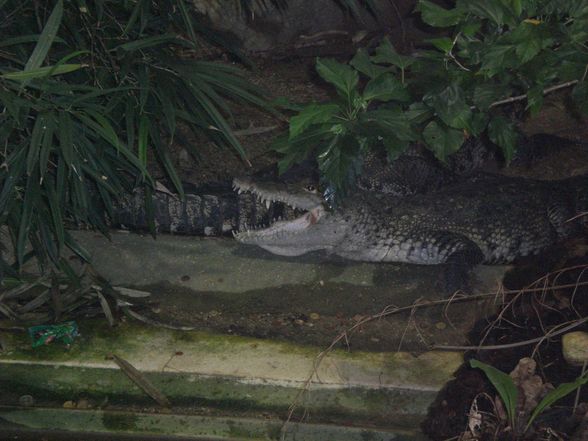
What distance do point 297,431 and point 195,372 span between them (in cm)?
45

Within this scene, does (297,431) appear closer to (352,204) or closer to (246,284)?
(246,284)

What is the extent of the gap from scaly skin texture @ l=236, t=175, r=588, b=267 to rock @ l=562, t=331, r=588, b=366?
1.14 metres

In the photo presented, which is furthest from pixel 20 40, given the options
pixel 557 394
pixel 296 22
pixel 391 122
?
pixel 296 22

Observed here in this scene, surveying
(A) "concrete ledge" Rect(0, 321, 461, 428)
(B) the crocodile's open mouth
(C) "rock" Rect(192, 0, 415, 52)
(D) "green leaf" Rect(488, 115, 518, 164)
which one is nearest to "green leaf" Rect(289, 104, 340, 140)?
(D) "green leaf" Rect(488, 115, 518, 164)

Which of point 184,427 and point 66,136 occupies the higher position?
point 66,136

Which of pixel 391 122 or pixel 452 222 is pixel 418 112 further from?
pixel 452 222

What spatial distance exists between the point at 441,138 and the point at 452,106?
0.15 metres

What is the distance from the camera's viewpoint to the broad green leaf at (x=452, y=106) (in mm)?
1973

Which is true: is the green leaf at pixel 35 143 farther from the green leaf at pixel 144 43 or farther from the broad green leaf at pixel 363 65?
the broad green leaf at pixel 363 65

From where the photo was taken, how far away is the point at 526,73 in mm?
2002

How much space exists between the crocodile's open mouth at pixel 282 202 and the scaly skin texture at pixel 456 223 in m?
0.03

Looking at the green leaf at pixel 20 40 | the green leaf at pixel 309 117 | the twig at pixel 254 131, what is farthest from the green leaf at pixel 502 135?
the twig at pixel 254 131

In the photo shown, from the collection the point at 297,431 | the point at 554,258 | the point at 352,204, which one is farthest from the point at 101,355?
the point at 554,258

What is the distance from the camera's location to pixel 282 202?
383 cm
